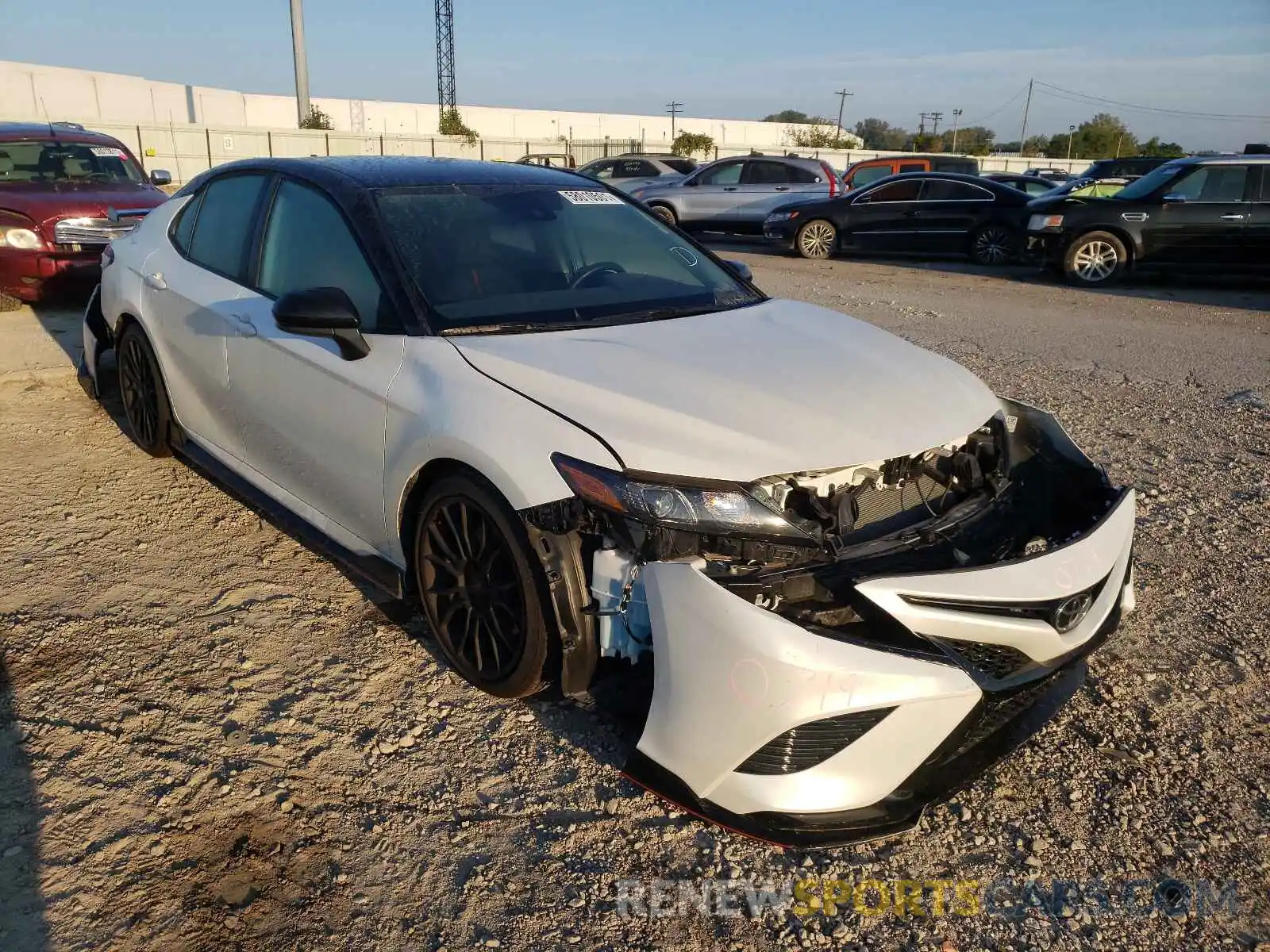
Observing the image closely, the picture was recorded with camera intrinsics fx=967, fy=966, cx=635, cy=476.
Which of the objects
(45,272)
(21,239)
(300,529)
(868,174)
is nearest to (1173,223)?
(868,174)

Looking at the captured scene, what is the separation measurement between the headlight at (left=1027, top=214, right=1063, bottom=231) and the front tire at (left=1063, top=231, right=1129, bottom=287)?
1.06 feet

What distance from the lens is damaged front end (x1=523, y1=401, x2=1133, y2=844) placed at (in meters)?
2.21

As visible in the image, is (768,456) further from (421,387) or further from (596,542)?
(421,387)

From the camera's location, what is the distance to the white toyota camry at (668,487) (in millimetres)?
2258

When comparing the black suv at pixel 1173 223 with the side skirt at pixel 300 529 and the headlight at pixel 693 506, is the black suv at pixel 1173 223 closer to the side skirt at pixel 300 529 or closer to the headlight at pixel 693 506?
the side skirt at pixel 300 529

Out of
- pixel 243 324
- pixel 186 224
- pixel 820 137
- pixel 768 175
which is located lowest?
pixel 243 324

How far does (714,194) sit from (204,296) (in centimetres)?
1439

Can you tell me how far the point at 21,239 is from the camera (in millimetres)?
8805

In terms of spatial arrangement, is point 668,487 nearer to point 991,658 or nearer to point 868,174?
point 991,658

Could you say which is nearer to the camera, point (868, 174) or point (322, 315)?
point (322, 315)

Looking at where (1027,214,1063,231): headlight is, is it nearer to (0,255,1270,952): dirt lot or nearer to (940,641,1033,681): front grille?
(0,255,1270,952): dirt lot

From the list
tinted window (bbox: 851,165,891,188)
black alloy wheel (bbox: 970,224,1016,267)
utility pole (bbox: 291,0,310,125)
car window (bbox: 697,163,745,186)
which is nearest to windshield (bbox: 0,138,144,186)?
car window (bbox: 697,163,745,186)

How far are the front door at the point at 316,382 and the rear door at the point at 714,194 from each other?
14.4m

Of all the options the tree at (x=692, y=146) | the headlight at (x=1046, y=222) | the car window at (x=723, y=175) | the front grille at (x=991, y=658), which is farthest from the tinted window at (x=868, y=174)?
the tree at (x=692, y=146)
